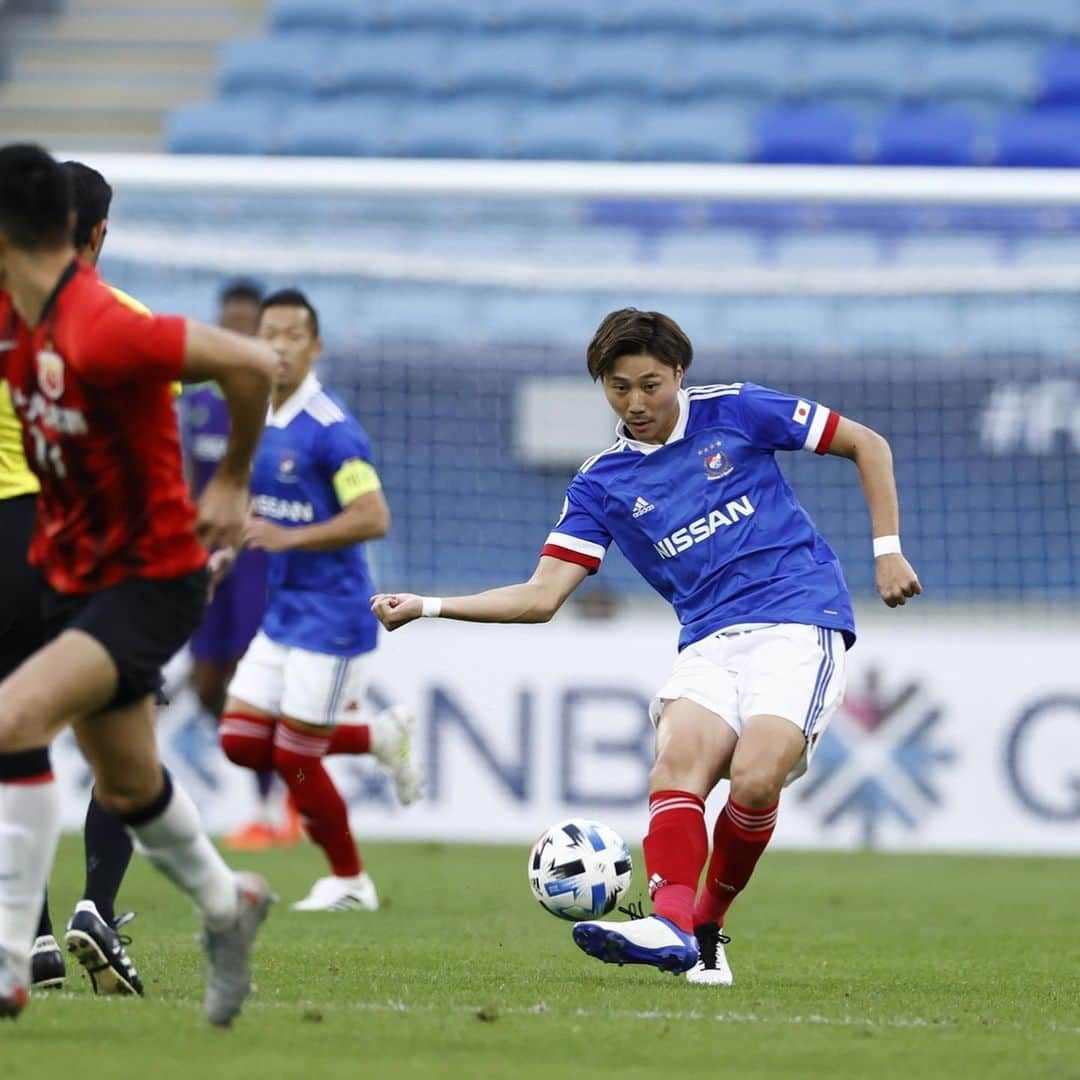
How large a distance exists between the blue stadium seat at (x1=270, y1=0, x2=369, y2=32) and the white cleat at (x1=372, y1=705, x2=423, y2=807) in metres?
12.4

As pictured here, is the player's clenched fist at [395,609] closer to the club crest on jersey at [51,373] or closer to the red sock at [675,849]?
the red sock at [675,849]

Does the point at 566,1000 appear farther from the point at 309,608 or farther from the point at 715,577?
the point at 309,608

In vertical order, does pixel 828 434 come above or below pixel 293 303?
below

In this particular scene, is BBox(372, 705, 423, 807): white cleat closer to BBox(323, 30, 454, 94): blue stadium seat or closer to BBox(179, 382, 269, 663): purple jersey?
BBox(179, 382, 269, 663): purple jersey

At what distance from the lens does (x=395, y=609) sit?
5.52 meters

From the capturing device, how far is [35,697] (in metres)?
4.20

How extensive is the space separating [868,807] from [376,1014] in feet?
24.6

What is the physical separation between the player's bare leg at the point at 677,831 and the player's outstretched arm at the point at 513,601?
0.48m

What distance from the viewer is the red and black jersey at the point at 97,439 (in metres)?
4.26

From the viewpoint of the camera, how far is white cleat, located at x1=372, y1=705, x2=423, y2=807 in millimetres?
9477

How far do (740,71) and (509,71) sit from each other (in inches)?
85.9

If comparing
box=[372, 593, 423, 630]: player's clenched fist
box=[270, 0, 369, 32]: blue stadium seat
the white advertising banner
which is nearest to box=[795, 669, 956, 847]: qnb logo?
the white advertising banner

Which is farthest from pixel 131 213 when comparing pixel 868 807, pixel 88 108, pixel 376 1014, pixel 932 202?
pixel 376 1014

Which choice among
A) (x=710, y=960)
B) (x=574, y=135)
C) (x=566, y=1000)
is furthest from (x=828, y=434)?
(x=574, y=135)
